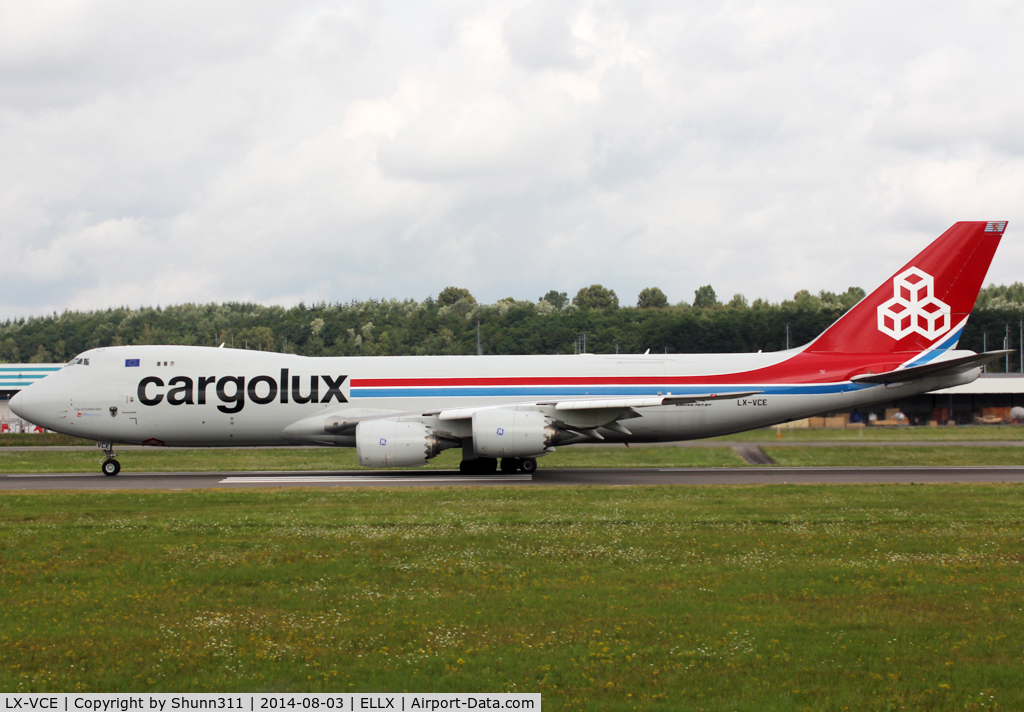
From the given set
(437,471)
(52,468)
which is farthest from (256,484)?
(52,468)

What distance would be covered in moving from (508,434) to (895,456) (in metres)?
18.5

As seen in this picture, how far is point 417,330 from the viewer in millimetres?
83875

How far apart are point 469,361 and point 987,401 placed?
57251mm

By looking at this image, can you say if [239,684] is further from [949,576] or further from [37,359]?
[37,359]

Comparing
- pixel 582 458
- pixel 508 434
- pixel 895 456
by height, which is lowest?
pixel 895 456

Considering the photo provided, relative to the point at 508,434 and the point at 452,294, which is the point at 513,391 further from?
the point at 452,294

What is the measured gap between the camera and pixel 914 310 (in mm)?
31062

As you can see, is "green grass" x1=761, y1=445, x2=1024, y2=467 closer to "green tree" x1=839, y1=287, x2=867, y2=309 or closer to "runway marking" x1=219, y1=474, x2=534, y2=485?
"runway marking" x1=219, y1=474, x2=534, y2=485

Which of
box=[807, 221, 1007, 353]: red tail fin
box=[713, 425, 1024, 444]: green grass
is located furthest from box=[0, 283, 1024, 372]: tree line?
box=[807, 221, 1007, 353]: red tail fin

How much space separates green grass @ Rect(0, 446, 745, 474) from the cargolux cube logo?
24.9 feet

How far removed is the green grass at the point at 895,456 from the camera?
33500 millimetres

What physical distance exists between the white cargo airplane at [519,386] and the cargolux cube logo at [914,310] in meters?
0.04
